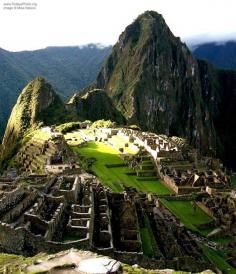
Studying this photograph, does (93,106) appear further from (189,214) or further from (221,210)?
(221,210)

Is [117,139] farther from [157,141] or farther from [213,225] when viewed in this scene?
[213,225]

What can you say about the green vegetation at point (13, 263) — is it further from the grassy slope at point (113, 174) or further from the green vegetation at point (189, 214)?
the grassy slope at point (113, 174)

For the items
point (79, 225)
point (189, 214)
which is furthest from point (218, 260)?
point (79, 225)

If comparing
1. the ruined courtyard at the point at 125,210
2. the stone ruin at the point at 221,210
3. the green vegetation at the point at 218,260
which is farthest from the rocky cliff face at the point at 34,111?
the green vegetation at the point at 218,260

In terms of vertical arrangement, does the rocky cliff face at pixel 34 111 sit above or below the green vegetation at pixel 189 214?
above

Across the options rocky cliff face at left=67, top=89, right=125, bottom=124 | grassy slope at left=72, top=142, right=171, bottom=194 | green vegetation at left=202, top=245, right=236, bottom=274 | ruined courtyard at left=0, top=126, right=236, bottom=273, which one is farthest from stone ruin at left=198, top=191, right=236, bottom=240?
rocky cliff face at left=67, top=89, right=125, bottom=124
